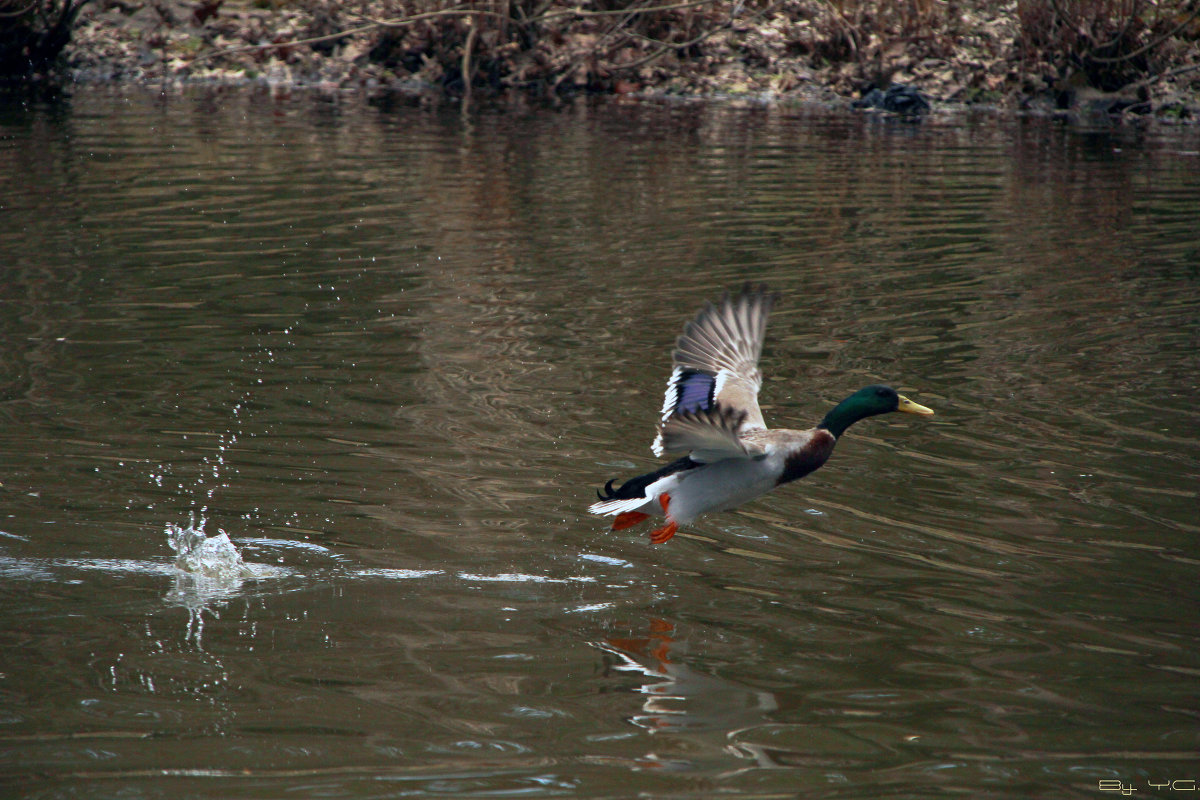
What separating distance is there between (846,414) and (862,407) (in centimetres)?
8

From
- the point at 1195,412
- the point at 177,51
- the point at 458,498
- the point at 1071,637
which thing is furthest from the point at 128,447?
the point at 177,51

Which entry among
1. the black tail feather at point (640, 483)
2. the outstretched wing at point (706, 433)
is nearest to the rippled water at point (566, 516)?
the black tail feather at point (640, 483)

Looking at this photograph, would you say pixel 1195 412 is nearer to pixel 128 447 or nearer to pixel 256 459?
pixel 256 459

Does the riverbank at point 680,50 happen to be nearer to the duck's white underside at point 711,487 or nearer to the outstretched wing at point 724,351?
the outstretched wing at point 724,351

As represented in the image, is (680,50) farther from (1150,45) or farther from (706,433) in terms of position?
(706,433)

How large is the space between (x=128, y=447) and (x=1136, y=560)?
4877 mm

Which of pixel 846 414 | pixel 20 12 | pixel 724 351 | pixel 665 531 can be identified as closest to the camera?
pixel 665 531

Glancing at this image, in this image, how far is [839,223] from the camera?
12.8 meters

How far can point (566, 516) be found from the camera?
5.97 meters

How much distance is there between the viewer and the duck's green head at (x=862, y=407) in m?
5.78

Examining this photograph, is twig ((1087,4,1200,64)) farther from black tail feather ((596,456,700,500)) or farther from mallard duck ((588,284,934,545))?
black tail feather ((596,456,700,500))

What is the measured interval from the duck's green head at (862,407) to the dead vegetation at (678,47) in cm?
1599

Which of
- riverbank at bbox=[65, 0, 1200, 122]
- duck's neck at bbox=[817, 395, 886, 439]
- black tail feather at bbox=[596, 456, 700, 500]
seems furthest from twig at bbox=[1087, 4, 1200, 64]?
black tail feather at bbox=[596, 456, 700, 500]
